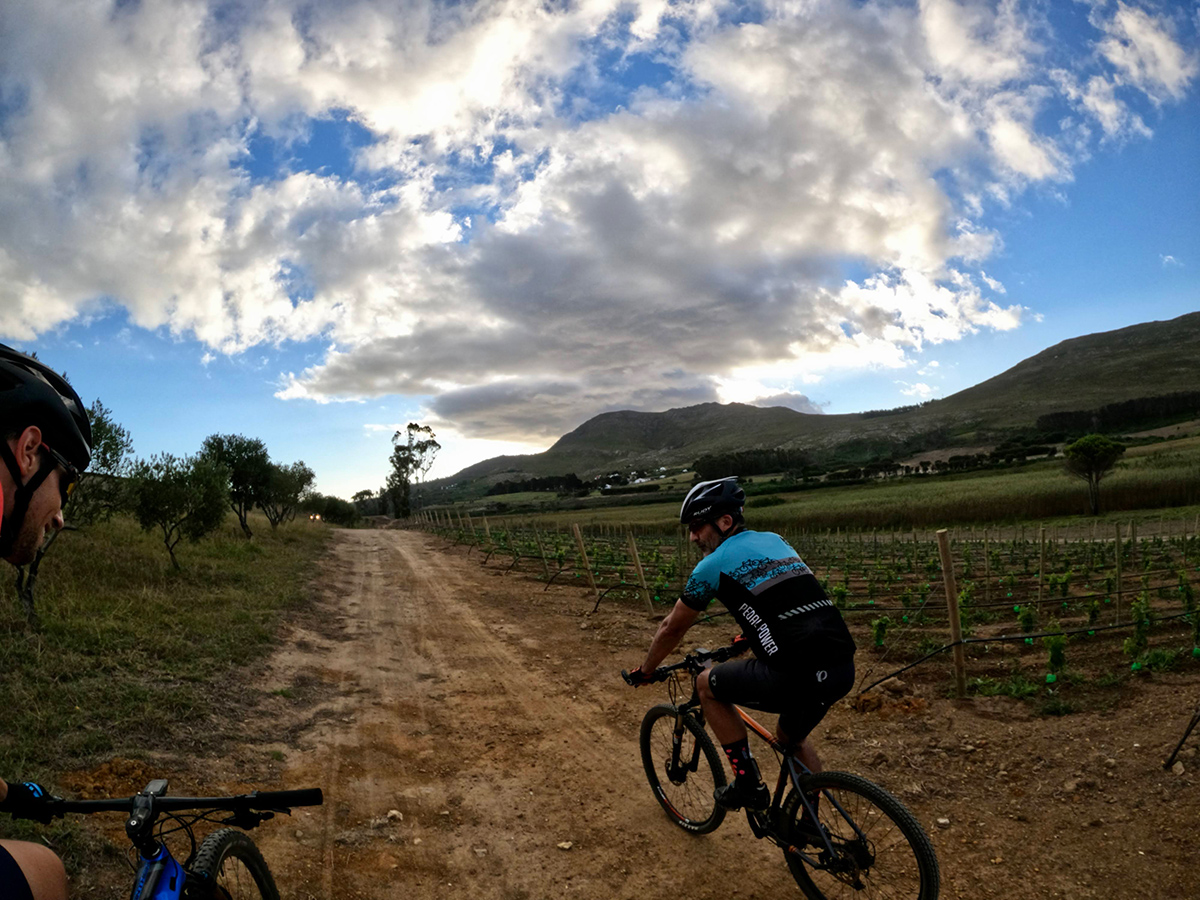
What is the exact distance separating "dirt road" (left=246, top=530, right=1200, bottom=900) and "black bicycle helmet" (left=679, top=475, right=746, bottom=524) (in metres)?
2.33

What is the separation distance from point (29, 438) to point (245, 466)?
37.5m

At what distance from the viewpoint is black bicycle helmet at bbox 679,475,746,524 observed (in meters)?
3.85

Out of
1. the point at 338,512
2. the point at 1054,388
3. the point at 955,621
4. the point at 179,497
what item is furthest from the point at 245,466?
the point at 1054,388

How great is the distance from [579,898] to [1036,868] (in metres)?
2.86

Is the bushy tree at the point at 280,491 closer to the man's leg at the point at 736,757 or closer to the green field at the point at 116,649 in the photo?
the green field at the point at 116,649

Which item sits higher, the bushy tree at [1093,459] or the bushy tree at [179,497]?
the bushy tree at [179,497]

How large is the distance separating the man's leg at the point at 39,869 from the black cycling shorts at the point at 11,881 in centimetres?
2

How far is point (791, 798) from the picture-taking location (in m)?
3.54

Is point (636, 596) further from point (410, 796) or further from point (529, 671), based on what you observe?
point (410, 796)

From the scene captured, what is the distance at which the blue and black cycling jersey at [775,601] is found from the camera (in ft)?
10.9

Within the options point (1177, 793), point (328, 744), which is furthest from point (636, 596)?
point (1177, 793)

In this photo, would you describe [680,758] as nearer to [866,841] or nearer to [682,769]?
[682,769]

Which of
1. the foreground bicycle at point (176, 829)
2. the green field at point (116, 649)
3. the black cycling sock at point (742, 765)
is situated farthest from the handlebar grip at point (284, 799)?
the green field at point (116, 649)

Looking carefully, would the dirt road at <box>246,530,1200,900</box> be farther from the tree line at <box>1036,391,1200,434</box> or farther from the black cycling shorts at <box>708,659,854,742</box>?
the tree line at <box>1036,391,1200,434</box>
